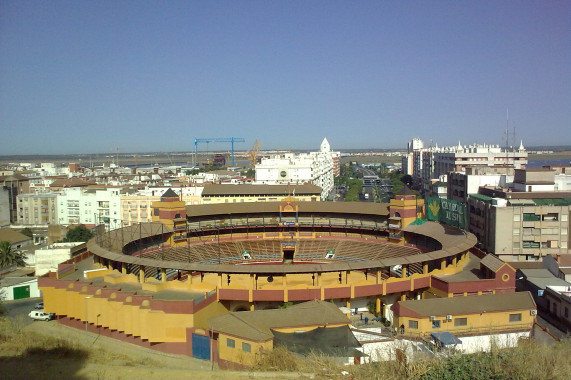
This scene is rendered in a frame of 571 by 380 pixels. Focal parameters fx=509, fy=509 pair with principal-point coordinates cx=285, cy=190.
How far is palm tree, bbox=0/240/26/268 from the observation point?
48656 millimetres

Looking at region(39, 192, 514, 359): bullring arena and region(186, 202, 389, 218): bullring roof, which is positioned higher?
region(186, 202, 389, 218): bullring roof

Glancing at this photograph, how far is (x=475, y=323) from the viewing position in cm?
2795

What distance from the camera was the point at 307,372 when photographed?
20.2 meters

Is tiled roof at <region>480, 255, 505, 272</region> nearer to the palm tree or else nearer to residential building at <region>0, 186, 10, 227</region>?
the palm tree

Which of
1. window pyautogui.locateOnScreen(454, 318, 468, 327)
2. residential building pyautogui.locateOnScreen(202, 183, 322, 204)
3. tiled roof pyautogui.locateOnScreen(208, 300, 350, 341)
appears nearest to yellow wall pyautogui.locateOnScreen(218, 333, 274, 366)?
tiled roof pyautogui.locateOnScreen(208, 300, 350, 341)

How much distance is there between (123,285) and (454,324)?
66.3ft

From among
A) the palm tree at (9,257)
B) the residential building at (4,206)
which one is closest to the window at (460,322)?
the palm tree at (9,257)

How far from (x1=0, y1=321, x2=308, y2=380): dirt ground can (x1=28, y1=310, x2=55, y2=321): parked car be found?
5040mm

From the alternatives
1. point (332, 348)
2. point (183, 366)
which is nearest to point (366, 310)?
point (332, 348)

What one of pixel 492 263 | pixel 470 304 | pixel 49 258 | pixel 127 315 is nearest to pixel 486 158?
pixel 492 263

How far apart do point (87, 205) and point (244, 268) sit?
51.2 m

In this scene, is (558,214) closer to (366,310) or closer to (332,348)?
(366,310)

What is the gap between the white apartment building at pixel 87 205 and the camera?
73688 millimetres

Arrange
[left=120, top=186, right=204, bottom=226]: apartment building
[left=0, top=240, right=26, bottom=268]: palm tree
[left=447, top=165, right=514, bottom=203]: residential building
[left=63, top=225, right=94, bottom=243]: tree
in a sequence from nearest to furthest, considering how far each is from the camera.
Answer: [left=0, top=240, right=26, bottom=268]: palm tree
[left=447, top=165, right=514, bottom=203]: residential building
[left=63, top=225, right=94, bottom=243]: tree
[left=120, top=186, right=204, bottom=226]: apartment building
